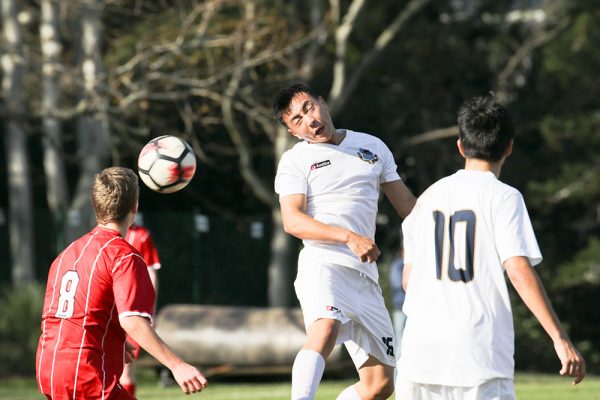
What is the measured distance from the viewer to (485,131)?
203 inches

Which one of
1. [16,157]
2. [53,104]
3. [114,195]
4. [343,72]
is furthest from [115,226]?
[343,72]

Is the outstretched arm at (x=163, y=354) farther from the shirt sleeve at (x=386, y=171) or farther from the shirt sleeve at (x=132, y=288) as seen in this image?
the shirt sleeve at (x=386, y=171)

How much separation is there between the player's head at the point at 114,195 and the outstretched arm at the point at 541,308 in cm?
166

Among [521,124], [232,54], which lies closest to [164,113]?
[232,54]

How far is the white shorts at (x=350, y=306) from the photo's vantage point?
21.8ft

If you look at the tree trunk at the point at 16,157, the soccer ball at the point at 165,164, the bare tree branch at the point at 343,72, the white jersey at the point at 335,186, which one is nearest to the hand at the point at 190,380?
the white jersey at the point at 335,186

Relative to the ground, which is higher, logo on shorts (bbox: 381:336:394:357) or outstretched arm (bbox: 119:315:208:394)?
outstretched arm (bbox: 119:315:208:394)

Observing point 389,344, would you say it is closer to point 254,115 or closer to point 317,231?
point 317,231

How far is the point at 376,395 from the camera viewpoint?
6.85m

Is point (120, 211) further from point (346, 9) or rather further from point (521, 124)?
point (521, 124)

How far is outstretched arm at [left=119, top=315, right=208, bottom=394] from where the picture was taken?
16.0 ft

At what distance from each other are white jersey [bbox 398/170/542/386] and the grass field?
7327 millimetres

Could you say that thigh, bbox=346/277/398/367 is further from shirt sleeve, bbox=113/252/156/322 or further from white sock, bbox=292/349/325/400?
shirt sleeve, bbox=113/252/156/322

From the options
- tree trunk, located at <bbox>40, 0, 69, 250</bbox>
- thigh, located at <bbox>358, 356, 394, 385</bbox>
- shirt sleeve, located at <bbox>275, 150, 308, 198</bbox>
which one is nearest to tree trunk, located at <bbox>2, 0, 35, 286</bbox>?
tree trunk, located at <bbox>40, 0, 69, 250</bbox>
